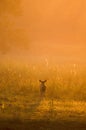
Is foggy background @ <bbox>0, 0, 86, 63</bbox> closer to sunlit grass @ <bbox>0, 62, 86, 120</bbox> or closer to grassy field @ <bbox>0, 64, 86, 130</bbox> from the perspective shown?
sunlit grass @ <bbox>0, 62, 86, 120</bbox>

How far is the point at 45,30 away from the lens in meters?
54.0

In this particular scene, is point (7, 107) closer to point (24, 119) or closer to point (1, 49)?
point (24, 119)

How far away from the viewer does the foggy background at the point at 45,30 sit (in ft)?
75.6

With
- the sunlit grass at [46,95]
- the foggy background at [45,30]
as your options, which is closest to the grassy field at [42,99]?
the sunlit grass at [46,95]

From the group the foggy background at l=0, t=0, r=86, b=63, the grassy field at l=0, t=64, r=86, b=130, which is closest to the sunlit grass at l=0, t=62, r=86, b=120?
the grassy field at l=0, t=64, r=86, b=130

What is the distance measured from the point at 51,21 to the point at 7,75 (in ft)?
136

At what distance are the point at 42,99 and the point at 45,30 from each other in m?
39.6

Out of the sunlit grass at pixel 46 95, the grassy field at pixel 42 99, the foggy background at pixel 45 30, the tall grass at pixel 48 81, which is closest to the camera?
the grassy field at pixel 42 99

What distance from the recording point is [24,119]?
468 inches

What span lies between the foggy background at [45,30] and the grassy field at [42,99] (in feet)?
9.45

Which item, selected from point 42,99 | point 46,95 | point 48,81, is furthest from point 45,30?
point 42,99

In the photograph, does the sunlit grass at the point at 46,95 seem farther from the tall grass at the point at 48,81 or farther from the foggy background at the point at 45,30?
the foggy background at the point at 45,30

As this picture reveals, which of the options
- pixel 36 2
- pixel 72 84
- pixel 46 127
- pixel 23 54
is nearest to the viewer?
pixel 46 127

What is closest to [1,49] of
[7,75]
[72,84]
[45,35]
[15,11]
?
[15,11]
